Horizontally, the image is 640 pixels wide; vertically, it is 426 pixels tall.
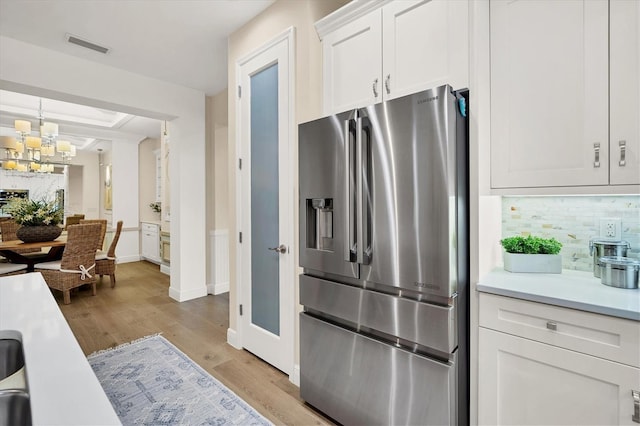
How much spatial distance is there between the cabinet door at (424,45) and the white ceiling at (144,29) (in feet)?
4.16

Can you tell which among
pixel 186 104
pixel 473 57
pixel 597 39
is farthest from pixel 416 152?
pixel 186 104

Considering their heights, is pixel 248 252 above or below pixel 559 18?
below

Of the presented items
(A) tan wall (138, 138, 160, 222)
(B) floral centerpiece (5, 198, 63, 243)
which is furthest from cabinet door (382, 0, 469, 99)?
(A) tan wall (138, 138, 160, 222)

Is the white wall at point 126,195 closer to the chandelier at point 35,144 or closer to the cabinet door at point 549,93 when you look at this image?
the chandelier at point 35,144

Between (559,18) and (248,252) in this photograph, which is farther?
(248,252)

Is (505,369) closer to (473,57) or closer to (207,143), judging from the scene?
(473,57)

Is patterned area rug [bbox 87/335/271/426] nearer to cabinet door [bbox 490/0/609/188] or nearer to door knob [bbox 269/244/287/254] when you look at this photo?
door knob [bbox 269/244/287/254]

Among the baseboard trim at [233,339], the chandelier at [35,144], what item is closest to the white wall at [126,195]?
the chandelier at [35,144]

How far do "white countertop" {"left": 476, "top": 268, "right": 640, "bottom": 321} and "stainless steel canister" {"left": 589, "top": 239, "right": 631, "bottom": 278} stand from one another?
0.23ft

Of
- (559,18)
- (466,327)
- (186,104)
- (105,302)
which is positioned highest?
(186,104)

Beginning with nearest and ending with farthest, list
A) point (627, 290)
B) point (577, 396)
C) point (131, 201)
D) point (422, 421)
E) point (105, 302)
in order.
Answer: point (577, 396)
point (627, 290)
point (422, 421)
point (105, 302)
point (131, 201)

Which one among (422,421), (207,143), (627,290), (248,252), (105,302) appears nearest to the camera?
(627,290)

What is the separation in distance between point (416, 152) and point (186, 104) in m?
Answer: 3.75

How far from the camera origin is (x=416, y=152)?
1.39m
